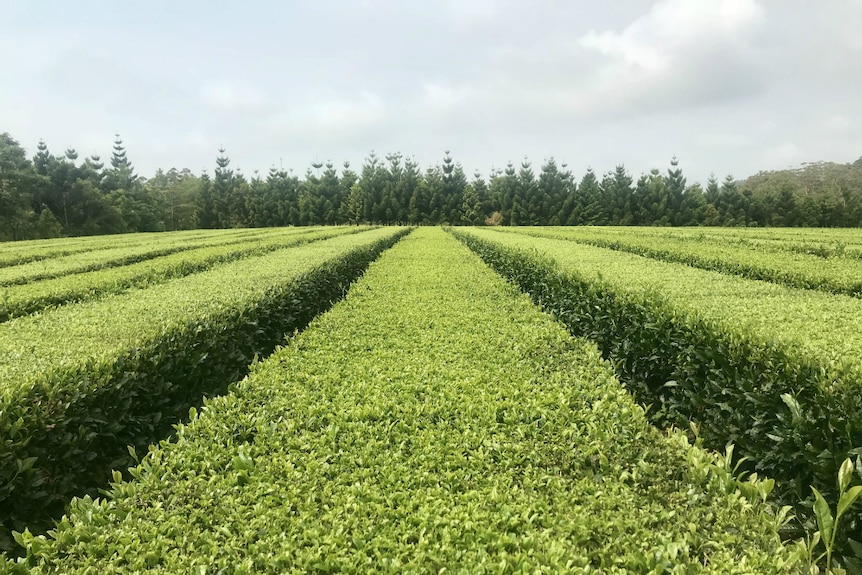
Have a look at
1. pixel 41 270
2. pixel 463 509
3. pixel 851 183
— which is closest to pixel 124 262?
pixel 41 270

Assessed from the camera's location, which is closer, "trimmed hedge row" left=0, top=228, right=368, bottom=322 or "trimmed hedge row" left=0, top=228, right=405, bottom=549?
"trimmed hedge row" left=0, top=228, right=405, bottom=549

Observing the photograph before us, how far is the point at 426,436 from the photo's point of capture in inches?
126

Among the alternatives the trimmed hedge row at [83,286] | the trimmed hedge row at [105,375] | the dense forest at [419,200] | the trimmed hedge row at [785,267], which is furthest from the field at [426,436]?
the dense forest at [419,200]

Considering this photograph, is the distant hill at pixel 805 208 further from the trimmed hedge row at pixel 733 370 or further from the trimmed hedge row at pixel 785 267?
the trimmed hedge row at pixel 733 370

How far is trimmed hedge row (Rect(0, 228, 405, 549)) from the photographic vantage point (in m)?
3.23

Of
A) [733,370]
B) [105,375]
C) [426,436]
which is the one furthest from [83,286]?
[733,370]

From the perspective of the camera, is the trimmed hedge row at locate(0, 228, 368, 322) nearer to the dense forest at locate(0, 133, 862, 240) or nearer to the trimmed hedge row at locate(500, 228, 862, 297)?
the trimmed hedge row at locate(500, 228, 862, 297)

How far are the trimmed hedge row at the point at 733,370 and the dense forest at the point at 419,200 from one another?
62.9 meters

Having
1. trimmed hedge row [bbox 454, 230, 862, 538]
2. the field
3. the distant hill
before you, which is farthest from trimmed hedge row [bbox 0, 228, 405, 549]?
the distant hill

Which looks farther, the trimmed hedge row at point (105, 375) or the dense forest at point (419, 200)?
the dense forest at point (419, 200)

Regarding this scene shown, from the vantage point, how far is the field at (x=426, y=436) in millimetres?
2213

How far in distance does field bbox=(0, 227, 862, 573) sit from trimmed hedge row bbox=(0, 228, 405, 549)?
23 millimetres

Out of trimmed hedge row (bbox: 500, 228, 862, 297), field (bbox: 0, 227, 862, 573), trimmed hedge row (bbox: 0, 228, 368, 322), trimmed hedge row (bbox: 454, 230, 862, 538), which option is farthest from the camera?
trimmed hedge row (bbox: 500, 228, 862, 297)

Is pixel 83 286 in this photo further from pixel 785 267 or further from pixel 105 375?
pixel 785 267
